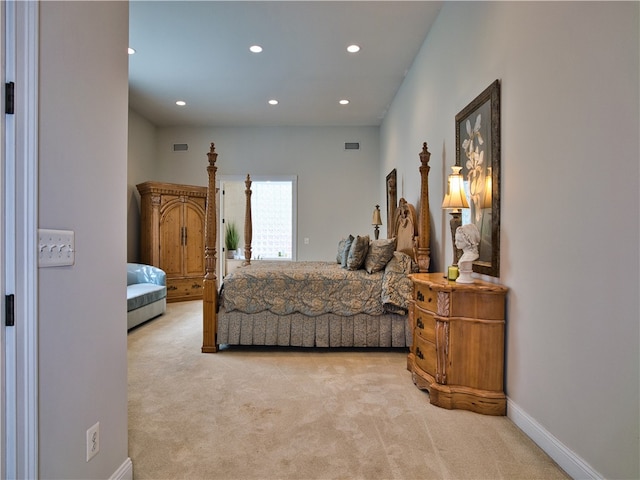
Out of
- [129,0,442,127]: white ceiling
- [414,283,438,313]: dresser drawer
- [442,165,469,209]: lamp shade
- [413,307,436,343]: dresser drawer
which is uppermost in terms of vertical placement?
[129,0,442,127]: white ceiling

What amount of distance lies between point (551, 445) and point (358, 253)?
2.25 metres

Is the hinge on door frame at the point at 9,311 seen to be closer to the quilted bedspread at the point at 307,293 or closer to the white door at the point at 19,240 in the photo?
the white door at the point at 19,240

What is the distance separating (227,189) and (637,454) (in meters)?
8.60

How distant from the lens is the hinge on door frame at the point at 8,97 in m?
1.05

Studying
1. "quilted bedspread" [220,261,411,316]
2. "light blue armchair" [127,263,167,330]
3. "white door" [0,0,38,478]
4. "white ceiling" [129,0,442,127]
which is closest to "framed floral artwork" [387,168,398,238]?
"white ceiling" [129,0,442,127]

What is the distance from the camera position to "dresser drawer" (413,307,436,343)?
8.43 feet

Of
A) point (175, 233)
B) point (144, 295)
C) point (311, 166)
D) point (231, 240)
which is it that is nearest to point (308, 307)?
point (144, 295)

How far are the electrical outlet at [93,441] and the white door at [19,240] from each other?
27 cm

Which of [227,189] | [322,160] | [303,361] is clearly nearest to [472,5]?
[303,361]

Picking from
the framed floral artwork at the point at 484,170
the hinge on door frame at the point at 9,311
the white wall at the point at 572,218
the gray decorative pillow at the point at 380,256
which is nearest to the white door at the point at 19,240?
the hinge on door frame at the point at 9,311

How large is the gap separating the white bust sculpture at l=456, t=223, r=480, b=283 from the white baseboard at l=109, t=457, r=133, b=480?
211cm

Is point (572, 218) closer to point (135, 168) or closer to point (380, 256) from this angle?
point (380, 256)

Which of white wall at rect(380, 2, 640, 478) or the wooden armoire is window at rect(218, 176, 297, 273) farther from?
white wall at rect(380, 2, 640, 478)

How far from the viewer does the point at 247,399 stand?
8.33 feet
